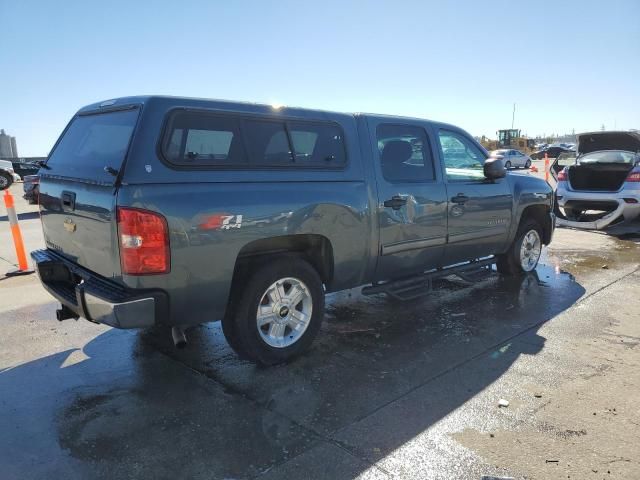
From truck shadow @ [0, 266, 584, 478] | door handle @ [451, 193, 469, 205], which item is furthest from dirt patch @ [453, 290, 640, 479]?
door handle @ [451, 193, 469, 205]

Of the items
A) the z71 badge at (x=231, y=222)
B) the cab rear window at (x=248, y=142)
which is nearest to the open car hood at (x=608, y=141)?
the cab rear window at (x=248, y=142)

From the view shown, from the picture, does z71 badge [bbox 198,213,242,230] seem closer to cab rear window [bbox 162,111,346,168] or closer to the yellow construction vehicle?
cab rear window [bbox 162,111,346,168]

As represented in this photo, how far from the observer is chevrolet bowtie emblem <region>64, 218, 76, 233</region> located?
11.7ft

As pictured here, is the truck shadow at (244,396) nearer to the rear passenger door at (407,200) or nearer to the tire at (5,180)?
the rear passenger door at (407,200)

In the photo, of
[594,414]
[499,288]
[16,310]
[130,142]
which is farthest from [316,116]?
[16,310]

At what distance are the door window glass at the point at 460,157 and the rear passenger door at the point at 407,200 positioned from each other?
0.23 meters

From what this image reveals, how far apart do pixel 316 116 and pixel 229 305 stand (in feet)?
5.50

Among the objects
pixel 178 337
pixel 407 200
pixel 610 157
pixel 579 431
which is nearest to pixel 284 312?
pixel 178 337

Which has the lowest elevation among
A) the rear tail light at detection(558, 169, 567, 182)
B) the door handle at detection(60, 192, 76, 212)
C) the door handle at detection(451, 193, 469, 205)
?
the rear tail light at detection(558, 169, 567, 182)

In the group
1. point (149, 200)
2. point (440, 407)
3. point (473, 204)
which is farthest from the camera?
point (473, 204)

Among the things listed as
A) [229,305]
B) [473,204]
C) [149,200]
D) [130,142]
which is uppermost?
[130,142]

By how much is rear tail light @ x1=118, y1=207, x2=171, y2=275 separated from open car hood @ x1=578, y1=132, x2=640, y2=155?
10471mm

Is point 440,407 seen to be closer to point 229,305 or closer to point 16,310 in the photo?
point 229,305

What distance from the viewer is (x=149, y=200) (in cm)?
301
